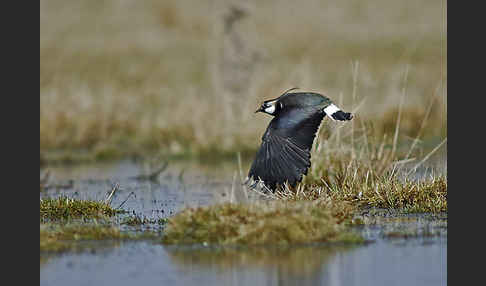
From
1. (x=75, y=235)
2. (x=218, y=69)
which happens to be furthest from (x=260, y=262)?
(x=218, y=69)

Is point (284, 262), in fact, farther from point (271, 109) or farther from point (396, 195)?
point (271, 109)

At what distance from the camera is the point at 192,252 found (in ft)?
28.4

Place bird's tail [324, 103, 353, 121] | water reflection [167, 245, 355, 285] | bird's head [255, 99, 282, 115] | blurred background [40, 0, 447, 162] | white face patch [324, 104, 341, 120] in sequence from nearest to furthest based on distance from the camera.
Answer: water reflection [167, 245, 355, 285], bird's tail [324, 103, 353, 121], white face patch [324, 104, 341, 120], bird's head [255, 99, 282, 115], blurred background [40, 0, 447, 162]

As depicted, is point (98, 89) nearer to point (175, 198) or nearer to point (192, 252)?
point (175, 198)

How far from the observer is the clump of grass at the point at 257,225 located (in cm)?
870

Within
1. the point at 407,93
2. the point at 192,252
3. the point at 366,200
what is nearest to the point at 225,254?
the point at 192,252

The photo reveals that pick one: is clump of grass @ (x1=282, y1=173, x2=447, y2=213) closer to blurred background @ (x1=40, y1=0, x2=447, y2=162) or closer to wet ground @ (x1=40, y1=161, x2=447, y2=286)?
wet ground @ (x1=40, y1=161, x2=447, y2=286)

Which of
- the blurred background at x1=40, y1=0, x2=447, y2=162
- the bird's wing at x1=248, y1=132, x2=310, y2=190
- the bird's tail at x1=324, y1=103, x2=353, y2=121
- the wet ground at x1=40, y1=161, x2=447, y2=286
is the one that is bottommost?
the wet ground at x1=40, y1=161, x2=447, y2=286

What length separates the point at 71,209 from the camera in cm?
1045

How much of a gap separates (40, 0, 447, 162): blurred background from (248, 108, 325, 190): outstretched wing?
1.45m

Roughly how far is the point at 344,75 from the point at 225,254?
1498 cm

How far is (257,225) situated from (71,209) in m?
2.52

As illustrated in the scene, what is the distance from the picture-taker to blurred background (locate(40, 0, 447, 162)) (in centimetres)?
1698

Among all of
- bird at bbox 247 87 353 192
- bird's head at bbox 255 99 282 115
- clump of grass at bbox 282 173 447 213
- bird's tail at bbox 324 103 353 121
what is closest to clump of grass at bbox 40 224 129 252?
bird at bbox 247 87 353 192
